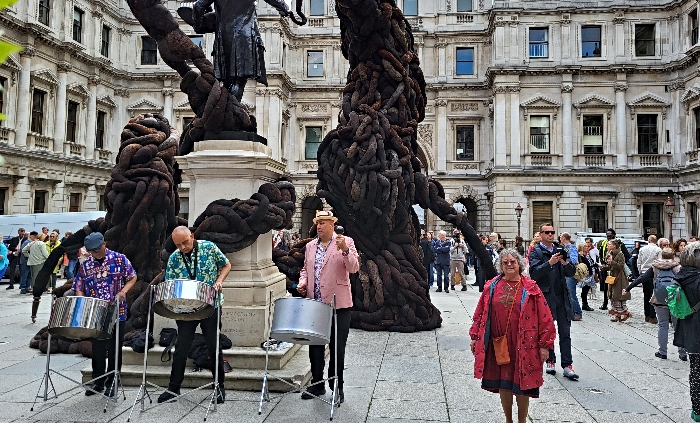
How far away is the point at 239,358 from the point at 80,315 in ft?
4.77

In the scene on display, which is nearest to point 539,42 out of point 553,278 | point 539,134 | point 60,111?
point 539,134

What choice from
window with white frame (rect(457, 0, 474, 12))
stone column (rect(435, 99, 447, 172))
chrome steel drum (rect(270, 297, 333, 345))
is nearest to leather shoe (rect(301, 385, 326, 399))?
chrome steel drum (rect(270, 297, 333, 345))

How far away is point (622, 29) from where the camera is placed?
93.6 feet

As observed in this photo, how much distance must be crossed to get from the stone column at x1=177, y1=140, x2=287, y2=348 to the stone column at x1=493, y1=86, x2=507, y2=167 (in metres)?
25.2

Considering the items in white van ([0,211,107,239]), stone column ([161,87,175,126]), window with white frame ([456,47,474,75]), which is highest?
window with white frame ([456,47,474,75])

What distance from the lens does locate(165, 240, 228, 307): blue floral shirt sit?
4.31 metres

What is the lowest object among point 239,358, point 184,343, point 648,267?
point 239,358

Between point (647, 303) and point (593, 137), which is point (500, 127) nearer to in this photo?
point (593, 137)

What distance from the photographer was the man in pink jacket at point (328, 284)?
452 centimetres

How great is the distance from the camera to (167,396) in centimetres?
440

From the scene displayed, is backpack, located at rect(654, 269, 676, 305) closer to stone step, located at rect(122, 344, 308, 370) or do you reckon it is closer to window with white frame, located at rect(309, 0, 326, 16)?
stone step, located at rect(122, 344, 308, 370)

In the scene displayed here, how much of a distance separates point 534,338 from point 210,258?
265 centimetres

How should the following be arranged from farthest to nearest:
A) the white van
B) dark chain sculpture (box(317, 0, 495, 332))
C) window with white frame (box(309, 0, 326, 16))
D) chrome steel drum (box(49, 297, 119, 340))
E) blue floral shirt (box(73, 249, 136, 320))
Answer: window with white frame (box(309, 0, 326, 16)) → the white van → dark chain sculpture (box(317, 0, 495, 332)) → blue floral shirt (box(73, 249, 136, 320)) → chrome steel drum (box(49, 297, 119, 340))

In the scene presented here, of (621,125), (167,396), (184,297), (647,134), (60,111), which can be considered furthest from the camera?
(647,134)
